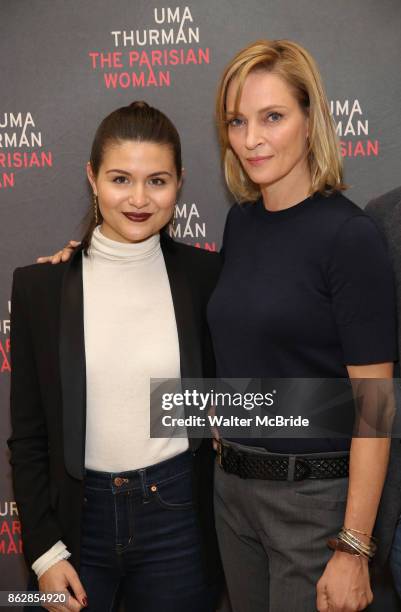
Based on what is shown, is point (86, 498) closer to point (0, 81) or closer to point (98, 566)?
point (98, 566)

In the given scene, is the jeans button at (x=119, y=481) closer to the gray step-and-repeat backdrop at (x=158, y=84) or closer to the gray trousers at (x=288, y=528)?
the gray trousers at (x=288, y=528)

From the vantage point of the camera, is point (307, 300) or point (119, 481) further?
point (119, 481)

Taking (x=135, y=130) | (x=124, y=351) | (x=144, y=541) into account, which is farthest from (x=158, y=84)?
(x=144, y=541)

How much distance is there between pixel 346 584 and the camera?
1436 mm

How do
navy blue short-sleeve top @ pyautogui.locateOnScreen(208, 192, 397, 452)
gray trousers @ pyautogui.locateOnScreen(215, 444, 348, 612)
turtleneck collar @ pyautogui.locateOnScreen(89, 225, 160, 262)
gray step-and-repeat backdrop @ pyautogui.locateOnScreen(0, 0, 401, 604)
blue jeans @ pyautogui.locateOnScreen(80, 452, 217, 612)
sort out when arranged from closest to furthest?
navy blue short-sleeve top @ pyautogui.locateOnScreen(208, 192, 397, 452), gray trousers @ pyautogui.locateOnScreen(215, 444, 348, 612), blue jeans @ pyautogui.locateOnScreen(80, 452, 217, 612), turtleneck collar @ pyautogui.locateOnScreen(89, 225, 160, 262), gray step-and-repeat backdrop @ pyautogui.locateOnScreen(0, 0, 401, 604)

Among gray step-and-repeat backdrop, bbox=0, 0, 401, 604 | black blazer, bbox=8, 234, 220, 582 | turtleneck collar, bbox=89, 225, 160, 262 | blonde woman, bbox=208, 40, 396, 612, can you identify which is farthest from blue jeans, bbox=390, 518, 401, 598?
gray step-and-repeat backdrop, bbox=0, 0, 401, 604

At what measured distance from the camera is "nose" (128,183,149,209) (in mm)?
1634

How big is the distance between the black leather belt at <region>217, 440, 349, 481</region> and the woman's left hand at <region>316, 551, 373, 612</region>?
0.19 metres

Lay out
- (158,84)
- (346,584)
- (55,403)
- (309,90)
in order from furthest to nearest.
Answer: (158,84) → (55,403) → (309,90) → (346,584)

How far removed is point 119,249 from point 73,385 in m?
0.40

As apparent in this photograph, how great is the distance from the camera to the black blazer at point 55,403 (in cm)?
162

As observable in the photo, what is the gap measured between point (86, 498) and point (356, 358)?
0.80 metres

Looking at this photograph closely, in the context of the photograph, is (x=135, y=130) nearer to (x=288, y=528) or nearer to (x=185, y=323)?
(x=185, y=323)

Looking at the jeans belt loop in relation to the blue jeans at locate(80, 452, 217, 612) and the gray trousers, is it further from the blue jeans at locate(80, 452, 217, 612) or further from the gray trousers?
the blue jeans at locate(80, 452, 217, 612)
